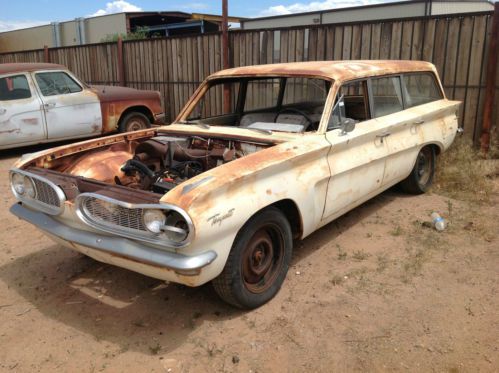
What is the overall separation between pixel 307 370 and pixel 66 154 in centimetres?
259

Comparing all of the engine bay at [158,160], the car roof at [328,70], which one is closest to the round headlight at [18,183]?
the engine bay at [158,160]

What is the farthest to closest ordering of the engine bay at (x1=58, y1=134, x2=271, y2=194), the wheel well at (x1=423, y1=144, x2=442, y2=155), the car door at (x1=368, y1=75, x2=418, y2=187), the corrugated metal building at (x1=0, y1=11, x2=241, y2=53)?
the corrugated metal building at (x1=0, y1=11, x2=241, y2=53) < the wheel well at (x1=423, y1=144, x2=442, y2=155) < the car door at (x1=368, y1=75, x2=418, y2=187) < the engine bay at (x1=58, y1=134, x2=271, y2=194)

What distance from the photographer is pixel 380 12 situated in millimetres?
15055

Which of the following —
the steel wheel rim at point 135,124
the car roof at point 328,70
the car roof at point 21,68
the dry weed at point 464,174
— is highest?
the car roof at point 328,70

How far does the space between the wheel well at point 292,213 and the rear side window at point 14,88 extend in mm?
6130

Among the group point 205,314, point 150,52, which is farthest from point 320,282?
point 150,52

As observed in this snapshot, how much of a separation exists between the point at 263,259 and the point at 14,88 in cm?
632

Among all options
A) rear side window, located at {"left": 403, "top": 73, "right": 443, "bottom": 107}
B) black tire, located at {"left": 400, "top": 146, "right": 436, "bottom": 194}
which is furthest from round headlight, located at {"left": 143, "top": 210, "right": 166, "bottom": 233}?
black tire, located at {"left": 400, "top": 146, "right": 436, "bottom": 194}

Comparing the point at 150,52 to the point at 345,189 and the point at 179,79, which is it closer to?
the point at 179,79

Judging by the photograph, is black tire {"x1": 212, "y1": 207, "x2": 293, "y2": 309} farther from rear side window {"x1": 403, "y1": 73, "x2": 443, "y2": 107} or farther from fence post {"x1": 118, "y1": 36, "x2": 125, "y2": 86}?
fence post {"x1": 118, "y1": 36, "x2": 125, "y2": 86}

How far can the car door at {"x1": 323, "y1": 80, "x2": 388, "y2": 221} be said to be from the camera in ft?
12.3

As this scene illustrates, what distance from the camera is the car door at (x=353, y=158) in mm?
3742

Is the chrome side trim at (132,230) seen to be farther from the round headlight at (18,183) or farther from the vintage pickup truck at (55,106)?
the vintage pickup truck at (55,106)

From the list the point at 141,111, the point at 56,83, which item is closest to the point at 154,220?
the point at 56,83
